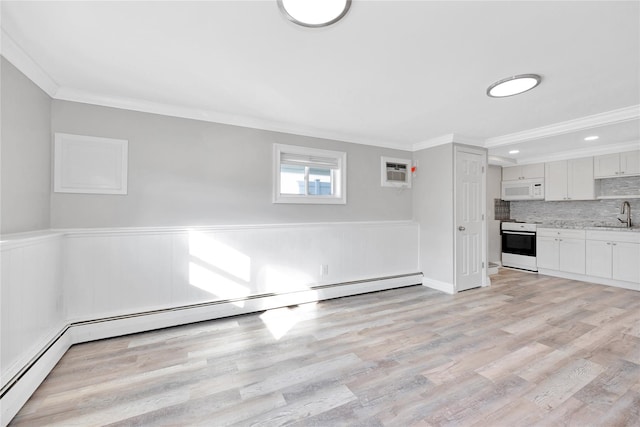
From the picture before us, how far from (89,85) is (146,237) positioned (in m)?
1.44

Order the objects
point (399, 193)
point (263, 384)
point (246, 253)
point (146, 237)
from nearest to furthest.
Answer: point (263, 384) < point (146, 237) < point (246, 253) < point (399, 193)

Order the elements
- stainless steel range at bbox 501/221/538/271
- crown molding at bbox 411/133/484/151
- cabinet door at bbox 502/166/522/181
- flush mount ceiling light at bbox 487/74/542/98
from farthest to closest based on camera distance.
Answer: cabinet door at bbox 502/166/522/181 < stainless steel range at bbox 501/221/538/271 < crown molding at bbox 411/133/484/151 < flush mount ceiling light at bbox 487/74/542/98

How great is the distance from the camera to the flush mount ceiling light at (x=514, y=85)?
2195 millimetres

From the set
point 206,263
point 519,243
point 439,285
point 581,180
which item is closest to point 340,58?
point 206,263

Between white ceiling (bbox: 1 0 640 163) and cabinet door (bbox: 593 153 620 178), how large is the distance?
159 cm

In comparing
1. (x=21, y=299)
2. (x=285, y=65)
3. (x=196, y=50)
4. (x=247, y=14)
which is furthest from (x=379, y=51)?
(x=21, y=299)

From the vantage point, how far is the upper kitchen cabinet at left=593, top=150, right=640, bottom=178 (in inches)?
164

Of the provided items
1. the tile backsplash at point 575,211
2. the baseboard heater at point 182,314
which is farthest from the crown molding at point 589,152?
the baseboard heater at point 182,314

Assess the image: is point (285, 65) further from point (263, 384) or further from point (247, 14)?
point (263, 384)

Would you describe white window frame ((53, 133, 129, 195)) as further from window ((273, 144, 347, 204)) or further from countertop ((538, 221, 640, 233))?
countertop ((538, 221, 640, 233))

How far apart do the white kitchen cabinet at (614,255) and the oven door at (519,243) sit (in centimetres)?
82

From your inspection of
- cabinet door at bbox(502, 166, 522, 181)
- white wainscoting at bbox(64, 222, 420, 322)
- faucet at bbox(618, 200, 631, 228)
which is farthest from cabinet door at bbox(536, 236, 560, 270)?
white wainscoting at bbox(64, 222, 420, 322)

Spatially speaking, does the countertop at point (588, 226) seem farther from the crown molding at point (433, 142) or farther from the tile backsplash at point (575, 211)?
the crown molding at point (433, 142)

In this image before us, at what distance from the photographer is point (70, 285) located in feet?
7.85
